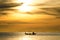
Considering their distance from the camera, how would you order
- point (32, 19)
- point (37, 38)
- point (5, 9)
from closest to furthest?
point (37, 38) < point (32, 19) < point (5, 9)

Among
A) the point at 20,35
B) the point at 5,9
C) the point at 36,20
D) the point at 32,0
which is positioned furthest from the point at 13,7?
the point at 20,35

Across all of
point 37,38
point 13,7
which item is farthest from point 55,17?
point 13,7

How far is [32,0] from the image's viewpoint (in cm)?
155

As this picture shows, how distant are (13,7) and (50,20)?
1.53 feet

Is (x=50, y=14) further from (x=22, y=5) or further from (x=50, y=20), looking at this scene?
(x=22, y=5)

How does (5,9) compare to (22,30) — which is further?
(5,9)

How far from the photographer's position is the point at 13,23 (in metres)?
1.35

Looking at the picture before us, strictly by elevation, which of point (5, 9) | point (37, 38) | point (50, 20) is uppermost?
point (5, 9)

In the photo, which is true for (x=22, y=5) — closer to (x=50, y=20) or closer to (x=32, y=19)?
(x=32, y=19)

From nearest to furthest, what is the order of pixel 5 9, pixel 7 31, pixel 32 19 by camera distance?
pixel 7 31 → pixel 32 19 → pixel 5 9

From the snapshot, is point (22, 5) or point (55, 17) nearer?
point (55, 17)

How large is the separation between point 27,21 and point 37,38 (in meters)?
0.26

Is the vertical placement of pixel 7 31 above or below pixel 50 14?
below

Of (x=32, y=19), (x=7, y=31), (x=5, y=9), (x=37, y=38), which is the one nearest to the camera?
(x=37, y=38)
